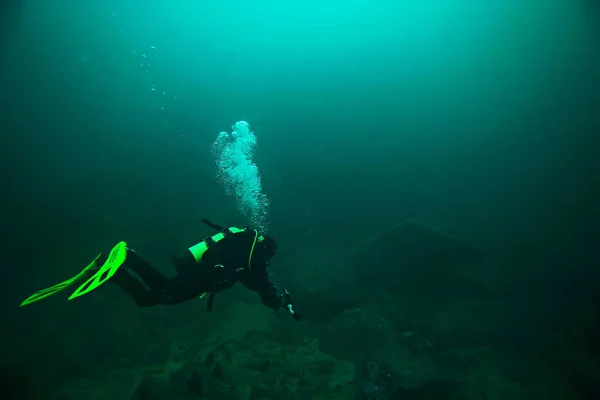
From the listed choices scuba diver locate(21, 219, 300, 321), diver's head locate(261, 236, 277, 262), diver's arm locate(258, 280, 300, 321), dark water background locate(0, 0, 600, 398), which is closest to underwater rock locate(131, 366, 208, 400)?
scuba diver locate(21, 219, 300, 321)

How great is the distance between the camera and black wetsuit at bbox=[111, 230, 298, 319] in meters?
4.05

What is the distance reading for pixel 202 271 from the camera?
421 centimetres

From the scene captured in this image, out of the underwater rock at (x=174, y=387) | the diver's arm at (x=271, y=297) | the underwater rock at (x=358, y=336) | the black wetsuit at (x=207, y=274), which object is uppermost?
the black wetsuit at (x=207, y=274)

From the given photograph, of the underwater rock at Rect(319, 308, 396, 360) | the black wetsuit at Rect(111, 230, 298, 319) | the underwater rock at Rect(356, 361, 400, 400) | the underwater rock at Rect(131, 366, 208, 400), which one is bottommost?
the underwater rock at Rect(131, 366, 208, 400)

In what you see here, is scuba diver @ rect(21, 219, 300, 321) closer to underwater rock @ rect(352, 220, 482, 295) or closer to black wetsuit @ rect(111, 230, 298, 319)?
black wetsuit @ rect(111, 230, 298, 319)

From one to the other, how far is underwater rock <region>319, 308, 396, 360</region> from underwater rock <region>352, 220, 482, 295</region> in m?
3.16

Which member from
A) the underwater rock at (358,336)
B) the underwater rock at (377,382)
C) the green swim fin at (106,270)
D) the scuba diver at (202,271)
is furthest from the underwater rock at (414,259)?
the green swim fin at (106,270)

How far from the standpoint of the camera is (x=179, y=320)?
10.7m

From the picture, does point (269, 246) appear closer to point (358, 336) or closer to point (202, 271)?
point (202, 271)

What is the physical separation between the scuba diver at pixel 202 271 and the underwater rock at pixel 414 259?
841cm

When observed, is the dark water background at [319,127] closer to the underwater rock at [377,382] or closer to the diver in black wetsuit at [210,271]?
the underwater rock at [377,382]

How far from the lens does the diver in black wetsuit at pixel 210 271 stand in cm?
408

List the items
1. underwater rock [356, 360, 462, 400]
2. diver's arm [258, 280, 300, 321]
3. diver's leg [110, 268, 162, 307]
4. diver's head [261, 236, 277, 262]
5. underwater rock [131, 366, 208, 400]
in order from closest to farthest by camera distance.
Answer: diver's leg [110, 268, 162, 307], diver's arm [258, 280, 300, 321], diver's head [261, 236, 277, 262], underwater rock [356, 360, 462, 400], underwater rock [131, 366, 208, 400]

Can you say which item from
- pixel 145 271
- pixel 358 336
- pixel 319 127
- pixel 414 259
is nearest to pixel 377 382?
pixel 358 336
